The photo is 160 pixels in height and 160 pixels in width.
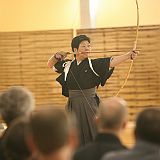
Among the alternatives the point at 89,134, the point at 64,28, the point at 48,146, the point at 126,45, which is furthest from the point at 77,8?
the point at 48,146

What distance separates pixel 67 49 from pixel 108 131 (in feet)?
13.6

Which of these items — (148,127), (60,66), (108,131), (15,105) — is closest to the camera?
(148,127)

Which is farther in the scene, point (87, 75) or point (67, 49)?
point (67, 49)

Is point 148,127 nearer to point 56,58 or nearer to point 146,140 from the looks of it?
point 146,140

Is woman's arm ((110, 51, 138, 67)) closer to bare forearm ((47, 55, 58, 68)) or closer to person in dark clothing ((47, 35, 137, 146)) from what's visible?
person in dark clothing ((47, 35, 137, 146))

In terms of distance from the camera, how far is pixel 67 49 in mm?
5676

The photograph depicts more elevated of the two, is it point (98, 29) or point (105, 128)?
point (98, 29)

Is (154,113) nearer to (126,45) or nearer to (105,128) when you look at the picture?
(105,128)

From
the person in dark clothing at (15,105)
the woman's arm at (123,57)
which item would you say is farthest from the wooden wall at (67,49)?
the person in dark clothing at (15,105)

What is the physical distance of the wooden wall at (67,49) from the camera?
17.9ft

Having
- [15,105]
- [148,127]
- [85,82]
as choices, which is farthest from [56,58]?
[148,127]

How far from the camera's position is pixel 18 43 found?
19.1ft

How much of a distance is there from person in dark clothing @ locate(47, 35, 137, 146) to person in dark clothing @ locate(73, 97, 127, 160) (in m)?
1.57

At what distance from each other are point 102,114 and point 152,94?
395cm
